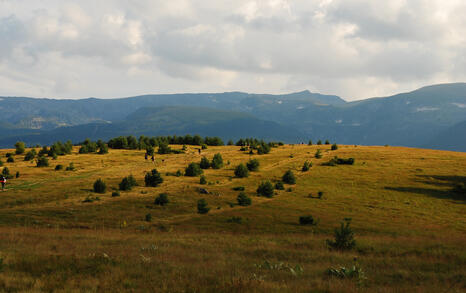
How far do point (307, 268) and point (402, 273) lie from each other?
415 centimetres

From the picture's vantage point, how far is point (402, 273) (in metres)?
14.4

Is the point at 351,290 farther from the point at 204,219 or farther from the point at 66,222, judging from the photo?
the point at 66,222

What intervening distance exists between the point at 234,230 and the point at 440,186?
40.3m

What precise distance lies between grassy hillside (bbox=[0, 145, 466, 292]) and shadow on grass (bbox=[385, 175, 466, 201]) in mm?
310

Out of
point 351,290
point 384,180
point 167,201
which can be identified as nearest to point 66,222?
point 167,201

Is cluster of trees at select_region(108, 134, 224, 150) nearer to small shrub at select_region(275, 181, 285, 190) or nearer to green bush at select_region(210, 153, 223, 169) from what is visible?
green bush at select_region(210, 153, 223, 169)

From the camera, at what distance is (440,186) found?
A: 52.3 metres

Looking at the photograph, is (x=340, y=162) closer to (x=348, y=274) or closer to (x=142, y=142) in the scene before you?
(x=348, y=274)

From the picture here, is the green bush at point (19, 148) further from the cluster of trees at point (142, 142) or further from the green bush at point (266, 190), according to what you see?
→ the green bush at point (266, 190)

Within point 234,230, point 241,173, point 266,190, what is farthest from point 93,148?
point 234,230

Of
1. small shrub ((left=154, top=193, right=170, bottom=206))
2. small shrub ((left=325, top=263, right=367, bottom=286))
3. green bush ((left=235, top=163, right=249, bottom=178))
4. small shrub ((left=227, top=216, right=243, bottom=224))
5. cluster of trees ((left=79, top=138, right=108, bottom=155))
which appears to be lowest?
small shrub ((left=227, top=216, right=243, bottom=224))

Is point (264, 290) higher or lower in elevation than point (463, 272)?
higher

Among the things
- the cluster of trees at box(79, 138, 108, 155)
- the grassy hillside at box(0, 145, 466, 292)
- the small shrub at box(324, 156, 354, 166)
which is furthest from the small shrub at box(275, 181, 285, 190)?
the cluster of trees at box(79, 138, 108, 155)

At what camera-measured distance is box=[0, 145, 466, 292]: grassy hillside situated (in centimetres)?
1242
